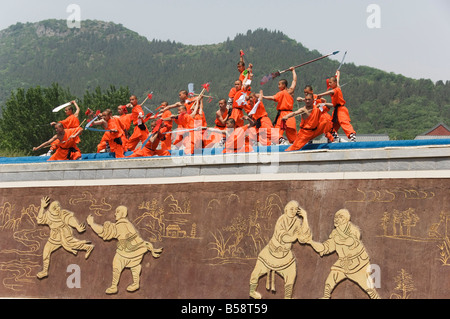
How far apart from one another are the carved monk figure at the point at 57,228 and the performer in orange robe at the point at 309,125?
17.2ft

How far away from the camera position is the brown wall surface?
12.5 metres

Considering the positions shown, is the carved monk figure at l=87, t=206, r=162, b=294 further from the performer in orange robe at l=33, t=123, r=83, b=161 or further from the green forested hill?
the green forested hill

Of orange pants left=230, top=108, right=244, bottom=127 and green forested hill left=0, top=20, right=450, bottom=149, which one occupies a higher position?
green forested hill left=0, top=20, right=450, bottom=149

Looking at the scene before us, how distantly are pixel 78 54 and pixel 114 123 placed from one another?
14384cm

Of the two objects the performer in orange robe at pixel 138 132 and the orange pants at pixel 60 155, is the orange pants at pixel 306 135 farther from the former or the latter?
the orange pants at pixel 60 155

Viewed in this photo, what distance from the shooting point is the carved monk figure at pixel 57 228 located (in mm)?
16828

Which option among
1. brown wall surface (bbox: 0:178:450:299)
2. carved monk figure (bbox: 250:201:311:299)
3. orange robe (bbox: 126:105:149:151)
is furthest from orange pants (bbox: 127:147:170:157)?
carved monk figure (bbox: 250:201:311:299)

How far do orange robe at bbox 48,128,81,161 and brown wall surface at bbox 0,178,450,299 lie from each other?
132 centimetres

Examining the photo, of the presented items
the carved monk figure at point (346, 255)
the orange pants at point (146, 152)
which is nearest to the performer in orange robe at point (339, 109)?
the carved monk figure at point (346, 255)

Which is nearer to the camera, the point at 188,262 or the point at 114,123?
the point at 188,262

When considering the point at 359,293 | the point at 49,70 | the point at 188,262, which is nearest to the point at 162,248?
the point at 188,262

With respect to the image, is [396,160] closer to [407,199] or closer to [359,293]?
[407,199]

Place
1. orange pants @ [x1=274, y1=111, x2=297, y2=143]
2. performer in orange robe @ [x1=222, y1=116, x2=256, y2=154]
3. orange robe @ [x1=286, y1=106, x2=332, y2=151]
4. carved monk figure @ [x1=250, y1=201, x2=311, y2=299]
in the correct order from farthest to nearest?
1. orange pants @ [x1=274, y1=111, x2=297, y2=143]
2. performer in orange robe @ [x1=222, y1=116, x2=256, y2=154]
3. orange robe @ [x1=286, y1=106, x2=332, y2=151]
4. carved monk figure @ [x1=250, y1=201, x2=311, y2=299]

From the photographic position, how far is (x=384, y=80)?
88062mm
